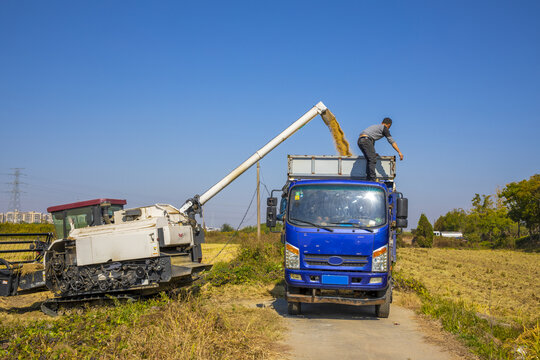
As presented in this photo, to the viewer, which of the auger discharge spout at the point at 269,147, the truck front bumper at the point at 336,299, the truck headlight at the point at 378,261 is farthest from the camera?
the auger discharge spout at the point at 269,147

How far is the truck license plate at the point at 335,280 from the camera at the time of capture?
960 centimetres

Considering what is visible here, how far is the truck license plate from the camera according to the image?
9.60m

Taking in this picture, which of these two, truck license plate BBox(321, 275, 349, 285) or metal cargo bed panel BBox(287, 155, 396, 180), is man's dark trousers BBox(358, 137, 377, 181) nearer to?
metal cargo bed panel BBox(287, 155, 396, 180)

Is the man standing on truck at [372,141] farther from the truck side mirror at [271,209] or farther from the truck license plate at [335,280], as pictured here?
the truck license plate at [335,280]

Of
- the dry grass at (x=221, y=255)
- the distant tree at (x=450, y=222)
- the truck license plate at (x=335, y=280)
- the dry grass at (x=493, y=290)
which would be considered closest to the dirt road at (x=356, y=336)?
the truck license plate at (x=335, y=280)

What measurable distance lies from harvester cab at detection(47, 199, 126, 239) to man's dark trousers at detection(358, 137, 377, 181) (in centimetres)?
668

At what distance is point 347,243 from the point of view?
9.60 meters

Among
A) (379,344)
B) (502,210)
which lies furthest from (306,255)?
(502,210)

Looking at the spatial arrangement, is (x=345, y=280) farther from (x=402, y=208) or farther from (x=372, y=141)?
(x=372, y=141)

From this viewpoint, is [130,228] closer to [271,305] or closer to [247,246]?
[271,305]

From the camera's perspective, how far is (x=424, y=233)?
53.1 m

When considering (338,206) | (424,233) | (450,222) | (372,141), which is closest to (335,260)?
(338,206)

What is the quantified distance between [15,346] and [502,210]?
7039 cm

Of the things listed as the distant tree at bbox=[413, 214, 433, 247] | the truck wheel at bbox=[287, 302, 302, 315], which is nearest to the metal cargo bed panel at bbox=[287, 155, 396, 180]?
the truck wheel at bbox=[287, 302, 302, 315]
